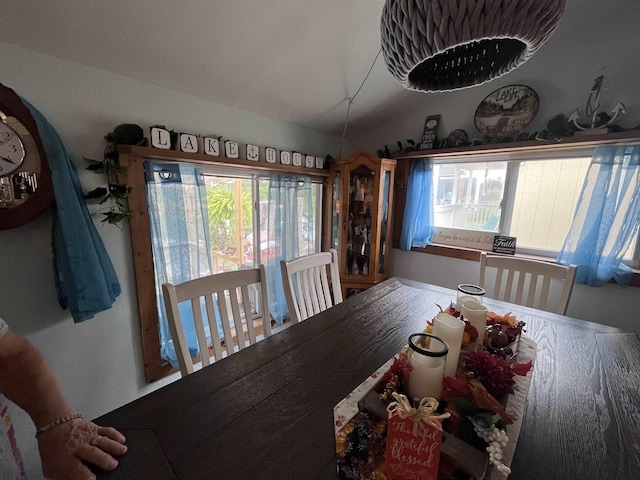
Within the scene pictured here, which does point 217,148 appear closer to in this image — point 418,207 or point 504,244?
point 418,207

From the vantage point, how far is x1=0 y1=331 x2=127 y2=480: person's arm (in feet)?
1.57

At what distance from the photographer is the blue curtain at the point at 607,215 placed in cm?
157

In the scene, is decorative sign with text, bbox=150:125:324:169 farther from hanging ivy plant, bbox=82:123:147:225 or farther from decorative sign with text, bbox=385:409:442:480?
decorative sign with text, bbox=385:409:442:480

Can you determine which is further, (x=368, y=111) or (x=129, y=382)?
(x=368, y=111)

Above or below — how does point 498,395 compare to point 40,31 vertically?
below

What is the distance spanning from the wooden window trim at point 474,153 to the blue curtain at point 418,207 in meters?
0.06

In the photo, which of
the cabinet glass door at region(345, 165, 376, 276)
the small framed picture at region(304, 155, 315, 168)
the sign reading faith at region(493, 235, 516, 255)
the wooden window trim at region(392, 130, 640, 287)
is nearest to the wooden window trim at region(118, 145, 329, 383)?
the small framed picture at region(304, 155, 315, 168)

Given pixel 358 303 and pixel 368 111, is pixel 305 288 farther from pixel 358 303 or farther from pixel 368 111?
pixel 368 111

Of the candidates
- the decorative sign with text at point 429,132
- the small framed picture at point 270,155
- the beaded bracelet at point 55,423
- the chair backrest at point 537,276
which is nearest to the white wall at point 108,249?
the small framed picture at point 270,155

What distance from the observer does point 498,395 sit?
0.64 m

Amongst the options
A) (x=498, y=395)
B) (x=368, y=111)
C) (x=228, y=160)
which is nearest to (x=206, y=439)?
(x=498, y=395)

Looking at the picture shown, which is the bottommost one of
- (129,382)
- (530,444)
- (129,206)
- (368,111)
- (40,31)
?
(129,382)

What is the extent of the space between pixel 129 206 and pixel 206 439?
4.14 feet

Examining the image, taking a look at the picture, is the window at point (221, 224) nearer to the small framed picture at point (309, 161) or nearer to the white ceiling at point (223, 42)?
the small framed picture at point (309, 161)
